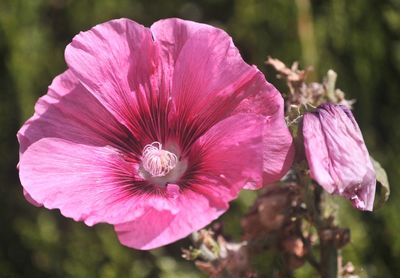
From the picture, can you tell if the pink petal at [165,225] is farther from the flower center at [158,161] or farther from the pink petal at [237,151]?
the flower center at [158,161]

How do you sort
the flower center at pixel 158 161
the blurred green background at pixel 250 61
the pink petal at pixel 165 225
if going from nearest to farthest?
the pink petal at pixel 165 225
the flower center at pixel 158 161
the blurred green background at pixel 250 61

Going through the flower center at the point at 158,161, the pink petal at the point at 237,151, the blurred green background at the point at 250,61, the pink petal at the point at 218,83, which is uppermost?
the pink petal at the point at 218,83

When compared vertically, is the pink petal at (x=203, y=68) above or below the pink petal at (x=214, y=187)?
above

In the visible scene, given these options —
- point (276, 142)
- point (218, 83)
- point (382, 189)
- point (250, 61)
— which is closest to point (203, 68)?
point (218, 83)

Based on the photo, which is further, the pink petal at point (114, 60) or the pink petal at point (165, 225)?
the pink petal at point (114, 60)

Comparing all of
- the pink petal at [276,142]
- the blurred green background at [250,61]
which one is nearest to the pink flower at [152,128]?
the pink petal at [276,142]

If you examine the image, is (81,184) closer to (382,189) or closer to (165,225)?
(165,225)

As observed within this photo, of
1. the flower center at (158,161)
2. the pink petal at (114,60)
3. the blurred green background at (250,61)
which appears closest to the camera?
the pink petal at (114,60)

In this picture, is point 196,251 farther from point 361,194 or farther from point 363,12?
point 363,12

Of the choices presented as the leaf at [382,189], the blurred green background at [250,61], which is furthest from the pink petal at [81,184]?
the blurred green background at [250,61]

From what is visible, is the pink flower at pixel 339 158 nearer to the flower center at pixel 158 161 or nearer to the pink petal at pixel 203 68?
the pink petal at pixel 203 68
